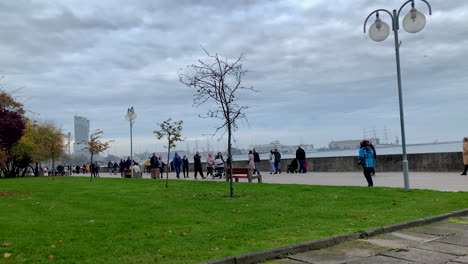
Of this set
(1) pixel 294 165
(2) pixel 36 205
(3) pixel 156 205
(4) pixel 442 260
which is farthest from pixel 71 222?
(1) pixel 294 165

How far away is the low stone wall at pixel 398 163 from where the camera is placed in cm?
2173

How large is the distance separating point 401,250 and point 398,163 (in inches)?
760

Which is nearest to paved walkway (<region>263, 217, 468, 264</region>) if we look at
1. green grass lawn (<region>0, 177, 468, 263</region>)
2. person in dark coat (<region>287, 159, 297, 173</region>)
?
green grass lawn (<region>0, 177, 468, 263</region>)

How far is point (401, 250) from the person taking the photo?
20.1ft

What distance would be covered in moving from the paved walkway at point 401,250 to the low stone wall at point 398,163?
1567cm

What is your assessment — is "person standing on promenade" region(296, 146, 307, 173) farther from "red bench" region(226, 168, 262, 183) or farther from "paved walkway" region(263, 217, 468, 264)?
"paved walkway" region(263, 217, 468, 264)

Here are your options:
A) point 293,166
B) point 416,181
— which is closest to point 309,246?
point 416,181

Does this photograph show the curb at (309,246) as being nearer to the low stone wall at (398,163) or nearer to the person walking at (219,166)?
the low stone wall at (398,163)

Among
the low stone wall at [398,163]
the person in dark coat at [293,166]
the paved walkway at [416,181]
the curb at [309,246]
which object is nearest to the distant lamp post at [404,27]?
the paved walkway at [416,181]

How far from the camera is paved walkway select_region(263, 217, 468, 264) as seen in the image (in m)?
5.62

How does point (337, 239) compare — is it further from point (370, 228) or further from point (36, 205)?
point (36, 205)

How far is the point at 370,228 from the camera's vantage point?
24.4ft

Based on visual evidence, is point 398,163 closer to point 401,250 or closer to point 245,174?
point 245,174

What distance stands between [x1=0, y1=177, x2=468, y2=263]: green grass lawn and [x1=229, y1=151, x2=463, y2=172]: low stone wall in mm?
9913
